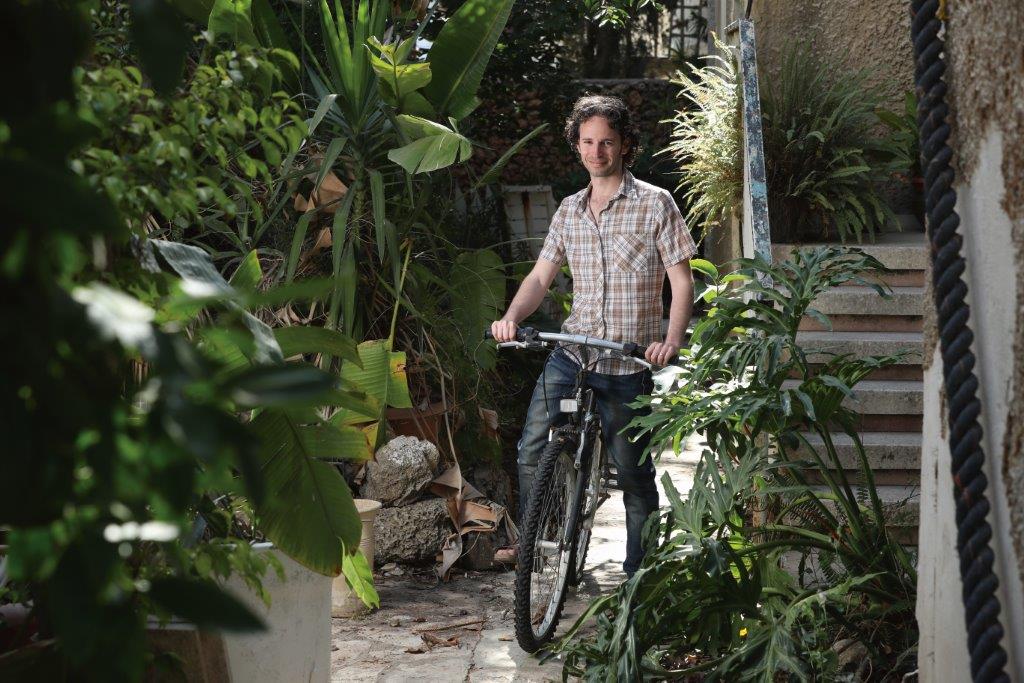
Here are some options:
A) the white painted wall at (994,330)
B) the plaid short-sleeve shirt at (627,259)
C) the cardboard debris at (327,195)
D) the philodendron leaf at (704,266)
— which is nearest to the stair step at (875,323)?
the philodendron leaf at (704,266)

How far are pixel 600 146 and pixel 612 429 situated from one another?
3.58 ft

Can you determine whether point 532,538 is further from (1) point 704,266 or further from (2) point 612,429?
(1) point 704,266

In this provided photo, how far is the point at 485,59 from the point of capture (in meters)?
5.25

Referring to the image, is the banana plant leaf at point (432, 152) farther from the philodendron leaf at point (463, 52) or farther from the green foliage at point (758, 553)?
the green foliage at point (758, 553)

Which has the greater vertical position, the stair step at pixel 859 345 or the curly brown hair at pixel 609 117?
the curly brown hair at pixel 609 117

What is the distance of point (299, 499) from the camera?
253cm

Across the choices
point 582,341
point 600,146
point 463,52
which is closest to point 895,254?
point 600,146

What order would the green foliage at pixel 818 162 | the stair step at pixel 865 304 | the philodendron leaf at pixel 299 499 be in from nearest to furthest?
1. the philodendron leaf at pixel 299 499
2. the stair step at pixel 865 304
3. the green foliage at pixel 818 162

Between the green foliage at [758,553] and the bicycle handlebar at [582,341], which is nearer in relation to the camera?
the green foliage at [758,553]

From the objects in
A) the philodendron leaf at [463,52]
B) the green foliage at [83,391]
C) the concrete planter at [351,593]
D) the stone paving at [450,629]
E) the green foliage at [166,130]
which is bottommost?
the stone paving at [450,629]

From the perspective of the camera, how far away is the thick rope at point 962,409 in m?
1.76

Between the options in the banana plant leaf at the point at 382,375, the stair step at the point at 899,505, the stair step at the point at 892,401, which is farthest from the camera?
the banana plant leaf at the point at 382,375

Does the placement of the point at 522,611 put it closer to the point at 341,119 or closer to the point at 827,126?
the point at 341,119

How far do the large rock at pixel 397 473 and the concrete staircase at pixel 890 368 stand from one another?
180 centimetres
